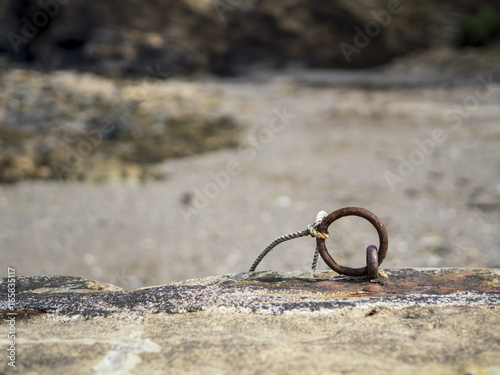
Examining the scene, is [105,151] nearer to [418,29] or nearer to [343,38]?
[343,38]

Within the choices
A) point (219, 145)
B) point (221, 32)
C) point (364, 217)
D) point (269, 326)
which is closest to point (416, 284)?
point (364, 217)

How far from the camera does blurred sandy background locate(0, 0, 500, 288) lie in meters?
3.57

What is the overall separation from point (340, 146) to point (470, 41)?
8442 mm

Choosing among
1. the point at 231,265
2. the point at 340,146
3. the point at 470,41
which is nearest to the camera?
the point at 231,265

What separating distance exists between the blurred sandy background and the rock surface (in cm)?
212

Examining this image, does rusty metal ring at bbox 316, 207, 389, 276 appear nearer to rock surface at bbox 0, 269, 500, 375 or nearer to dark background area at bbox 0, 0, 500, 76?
rock surface at bbox 0, 269, 500, 375

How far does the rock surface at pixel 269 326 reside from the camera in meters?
0.82

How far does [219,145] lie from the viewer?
601cm

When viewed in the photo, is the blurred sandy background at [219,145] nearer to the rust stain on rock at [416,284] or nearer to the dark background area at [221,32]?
the dark background area at [221,32]

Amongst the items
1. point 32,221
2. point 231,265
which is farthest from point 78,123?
point 231,265

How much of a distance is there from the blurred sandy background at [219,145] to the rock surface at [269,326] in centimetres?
212

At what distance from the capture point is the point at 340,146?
19.4ft

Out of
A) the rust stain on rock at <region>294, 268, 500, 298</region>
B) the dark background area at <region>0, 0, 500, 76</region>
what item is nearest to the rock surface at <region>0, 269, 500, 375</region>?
the rust stain on rock at <region>294, 268, 500, 298</region>

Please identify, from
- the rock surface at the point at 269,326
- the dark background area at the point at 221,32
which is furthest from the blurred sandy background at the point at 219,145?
the rock surface at the point at 269,326
